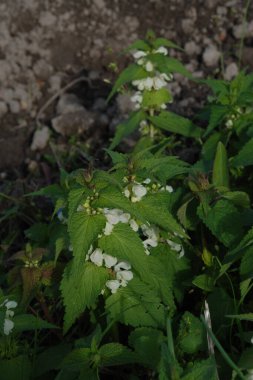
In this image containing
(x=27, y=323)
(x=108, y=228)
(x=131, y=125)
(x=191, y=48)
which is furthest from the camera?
(x=191, y=48)

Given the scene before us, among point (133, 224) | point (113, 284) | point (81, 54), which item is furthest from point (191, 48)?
point (113, 284)

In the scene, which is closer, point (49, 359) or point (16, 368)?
point (16, 368)

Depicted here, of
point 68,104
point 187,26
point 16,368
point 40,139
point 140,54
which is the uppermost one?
point 140,54

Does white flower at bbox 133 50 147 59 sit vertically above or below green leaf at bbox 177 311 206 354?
above

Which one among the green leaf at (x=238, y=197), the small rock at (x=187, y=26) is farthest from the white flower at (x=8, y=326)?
the small rock at (x=187, y=26)

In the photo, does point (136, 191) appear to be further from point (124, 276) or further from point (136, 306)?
point (136, 306)

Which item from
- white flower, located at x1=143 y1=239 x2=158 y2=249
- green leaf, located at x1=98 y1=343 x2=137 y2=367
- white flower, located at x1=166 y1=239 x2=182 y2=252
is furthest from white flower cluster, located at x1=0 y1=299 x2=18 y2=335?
white flower, located at x1=166 y1=239 x2=182 y2=252

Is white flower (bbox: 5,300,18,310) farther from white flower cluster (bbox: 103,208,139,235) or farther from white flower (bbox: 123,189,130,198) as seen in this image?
white flower (bbox: 123,189,130,198)
